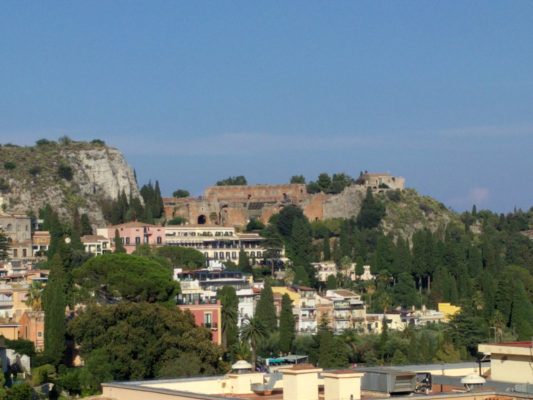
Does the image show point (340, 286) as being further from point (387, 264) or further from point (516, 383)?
point (516, 383)

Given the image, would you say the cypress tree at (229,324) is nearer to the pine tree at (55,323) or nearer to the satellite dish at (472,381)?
the pine tree at (55,323)

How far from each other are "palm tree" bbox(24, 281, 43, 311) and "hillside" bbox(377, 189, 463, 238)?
→ 3095 inches

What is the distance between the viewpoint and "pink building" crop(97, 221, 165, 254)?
489 feet

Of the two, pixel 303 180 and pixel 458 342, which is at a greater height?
pixel 303 180

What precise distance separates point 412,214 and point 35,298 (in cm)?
8905

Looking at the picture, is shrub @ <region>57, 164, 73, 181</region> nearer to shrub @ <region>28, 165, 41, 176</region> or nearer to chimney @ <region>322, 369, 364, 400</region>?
shrub @ <region>28, 165, 41, 176</region>

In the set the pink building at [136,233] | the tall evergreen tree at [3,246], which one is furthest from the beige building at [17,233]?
the pink building at [136,233]

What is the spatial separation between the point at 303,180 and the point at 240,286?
72160 mm

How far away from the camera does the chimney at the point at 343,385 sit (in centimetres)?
3108

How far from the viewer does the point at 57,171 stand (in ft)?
579

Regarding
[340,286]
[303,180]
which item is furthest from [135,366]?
[303,180]

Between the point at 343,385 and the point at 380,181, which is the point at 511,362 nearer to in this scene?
the point at 343,385

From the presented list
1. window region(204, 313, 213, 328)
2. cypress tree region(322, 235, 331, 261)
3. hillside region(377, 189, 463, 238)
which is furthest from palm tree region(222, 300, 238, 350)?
hillside region(377, 189, 463, 238)

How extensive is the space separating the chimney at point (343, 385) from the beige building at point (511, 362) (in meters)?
5.37
